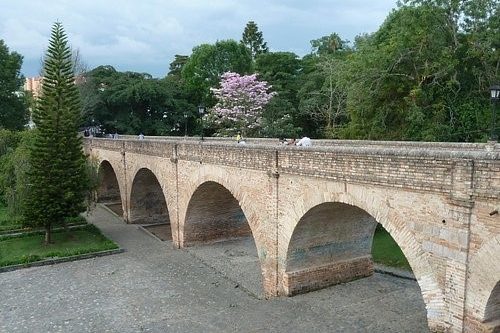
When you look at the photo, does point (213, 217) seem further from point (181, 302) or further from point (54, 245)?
point (54, 245)

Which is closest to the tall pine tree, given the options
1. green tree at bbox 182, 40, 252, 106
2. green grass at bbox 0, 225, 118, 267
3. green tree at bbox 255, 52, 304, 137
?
green grass at bbox 0, 225, 118, 267

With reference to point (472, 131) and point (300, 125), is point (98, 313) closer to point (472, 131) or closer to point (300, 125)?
point (472, 131)

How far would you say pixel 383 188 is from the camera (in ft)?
24.5

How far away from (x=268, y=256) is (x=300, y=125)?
1945 centimetres

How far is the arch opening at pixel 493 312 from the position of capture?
19.7 feet

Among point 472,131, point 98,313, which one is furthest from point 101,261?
point 472,131

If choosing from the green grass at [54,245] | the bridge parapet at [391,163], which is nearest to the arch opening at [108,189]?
the green grass at [54,245]

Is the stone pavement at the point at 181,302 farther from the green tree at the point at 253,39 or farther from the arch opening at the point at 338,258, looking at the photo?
the green tree at the point at 253,39

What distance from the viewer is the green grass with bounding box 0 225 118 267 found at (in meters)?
14.6

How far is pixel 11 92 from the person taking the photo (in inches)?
1353

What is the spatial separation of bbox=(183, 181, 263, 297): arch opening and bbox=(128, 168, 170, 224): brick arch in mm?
4875

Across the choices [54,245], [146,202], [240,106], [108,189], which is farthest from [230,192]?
[108,189]

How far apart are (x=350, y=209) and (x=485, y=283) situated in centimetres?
422

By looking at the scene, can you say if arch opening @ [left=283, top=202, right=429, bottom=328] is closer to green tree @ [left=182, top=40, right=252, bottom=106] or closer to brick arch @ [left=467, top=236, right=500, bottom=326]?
brick arch @ [left=467, top=236, right=500, bottom=326]
